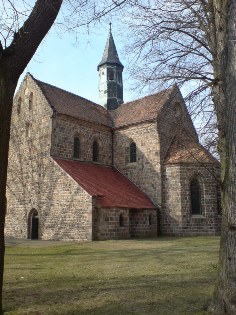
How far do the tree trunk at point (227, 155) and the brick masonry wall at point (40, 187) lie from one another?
14.6 m

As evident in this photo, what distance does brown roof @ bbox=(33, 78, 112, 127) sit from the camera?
25.6 metres

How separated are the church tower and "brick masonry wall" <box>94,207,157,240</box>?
14471mm

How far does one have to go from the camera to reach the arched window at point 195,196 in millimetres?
24016

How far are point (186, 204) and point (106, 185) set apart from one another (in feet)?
18.5

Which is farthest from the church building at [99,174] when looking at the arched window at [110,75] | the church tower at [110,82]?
the arched window at [110,75]

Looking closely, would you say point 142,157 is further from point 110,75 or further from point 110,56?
point 110,56

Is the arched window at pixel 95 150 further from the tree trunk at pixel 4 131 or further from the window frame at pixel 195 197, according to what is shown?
the tree trunk at pixel 4 131

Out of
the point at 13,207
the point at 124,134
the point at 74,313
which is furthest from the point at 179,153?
the point at 74,313

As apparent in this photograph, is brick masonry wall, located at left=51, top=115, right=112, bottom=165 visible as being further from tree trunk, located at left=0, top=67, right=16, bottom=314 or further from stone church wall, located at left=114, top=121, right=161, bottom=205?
tree trunk, located at left=0, top=67, right=16, bottom=314

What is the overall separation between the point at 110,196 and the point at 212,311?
16502 millimetres

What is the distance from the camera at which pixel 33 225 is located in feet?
79.3

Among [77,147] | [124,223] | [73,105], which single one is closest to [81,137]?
[77,147]

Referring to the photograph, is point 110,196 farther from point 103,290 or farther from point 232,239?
point 232,239

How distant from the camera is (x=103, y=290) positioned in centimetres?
689
